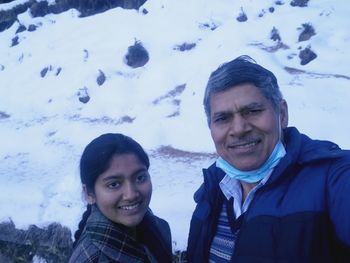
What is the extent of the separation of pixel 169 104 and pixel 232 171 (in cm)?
673

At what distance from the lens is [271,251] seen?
1463 millimetres

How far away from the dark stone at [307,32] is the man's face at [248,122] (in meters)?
8.39

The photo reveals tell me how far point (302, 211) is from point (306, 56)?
806cm

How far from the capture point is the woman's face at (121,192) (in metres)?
1.96

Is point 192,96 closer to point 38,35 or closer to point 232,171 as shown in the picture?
point 232,171

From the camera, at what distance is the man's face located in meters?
1.71

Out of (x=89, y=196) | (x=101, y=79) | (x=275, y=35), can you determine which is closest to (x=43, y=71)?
(x=101, y=79)

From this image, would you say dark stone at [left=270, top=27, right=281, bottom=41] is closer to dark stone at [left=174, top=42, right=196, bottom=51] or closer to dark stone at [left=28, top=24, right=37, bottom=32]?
dark stone at [left=174, top=42, right=196, bottom=51]

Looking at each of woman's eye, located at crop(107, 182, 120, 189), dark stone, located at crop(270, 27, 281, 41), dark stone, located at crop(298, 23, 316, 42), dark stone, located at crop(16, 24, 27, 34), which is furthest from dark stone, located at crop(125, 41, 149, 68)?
woman's eye, located at crop(107, 182, 120, 189)

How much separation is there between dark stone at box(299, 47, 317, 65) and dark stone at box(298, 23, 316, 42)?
60 centimetres

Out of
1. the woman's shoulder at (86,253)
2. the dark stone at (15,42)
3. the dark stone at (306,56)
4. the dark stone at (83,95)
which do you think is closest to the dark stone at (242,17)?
the dark stone at (306,56)

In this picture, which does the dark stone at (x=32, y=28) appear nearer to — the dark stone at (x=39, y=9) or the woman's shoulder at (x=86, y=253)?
the dark stone at (x=39, y=9)

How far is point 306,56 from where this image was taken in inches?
347

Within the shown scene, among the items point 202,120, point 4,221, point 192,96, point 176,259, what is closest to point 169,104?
point 192,96
